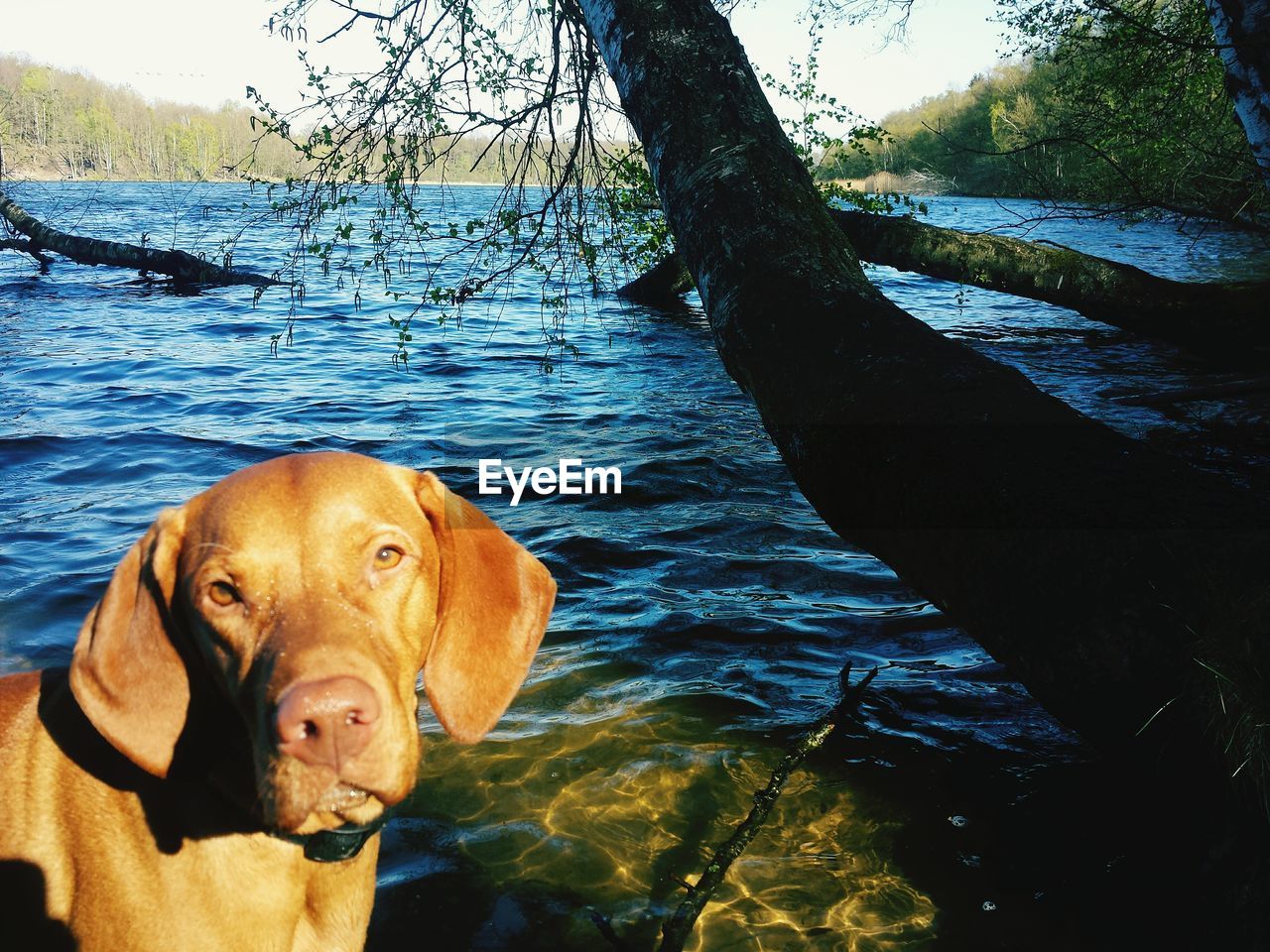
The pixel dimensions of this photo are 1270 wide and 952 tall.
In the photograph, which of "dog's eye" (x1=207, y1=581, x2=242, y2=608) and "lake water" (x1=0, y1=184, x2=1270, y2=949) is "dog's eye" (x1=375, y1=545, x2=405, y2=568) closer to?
"dog's eye" (x1=207, y1=581, x2=242, y2=608)

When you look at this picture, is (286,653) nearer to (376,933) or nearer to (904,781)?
(376,933)

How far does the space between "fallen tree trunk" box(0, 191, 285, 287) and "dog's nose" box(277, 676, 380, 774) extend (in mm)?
20646

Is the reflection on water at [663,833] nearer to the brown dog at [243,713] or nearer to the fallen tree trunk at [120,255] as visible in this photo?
the brown dog at [243,713]

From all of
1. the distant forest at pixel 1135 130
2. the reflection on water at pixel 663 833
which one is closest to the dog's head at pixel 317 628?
the reflection on water at pixel 663 833

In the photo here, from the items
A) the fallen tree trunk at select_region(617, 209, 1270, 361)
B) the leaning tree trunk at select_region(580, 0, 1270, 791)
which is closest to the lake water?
the leaning tree trunk at select_region(580, 0, 1270, 791)

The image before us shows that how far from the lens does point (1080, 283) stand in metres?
11.0

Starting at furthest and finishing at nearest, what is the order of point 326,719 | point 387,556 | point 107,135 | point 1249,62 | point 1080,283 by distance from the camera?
point 107,135 → point 1080,283 → point 1249,62 → point 387,556 → point 326,719

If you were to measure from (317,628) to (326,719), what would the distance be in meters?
0.26

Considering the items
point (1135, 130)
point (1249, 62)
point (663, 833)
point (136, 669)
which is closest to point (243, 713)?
point (136, 669)

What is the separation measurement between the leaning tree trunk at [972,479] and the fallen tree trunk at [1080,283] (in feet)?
22.1

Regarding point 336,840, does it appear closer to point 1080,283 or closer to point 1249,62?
point 1249,62

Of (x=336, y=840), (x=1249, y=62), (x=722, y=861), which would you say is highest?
(x=1249, y=62)

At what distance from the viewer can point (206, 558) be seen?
2314mm

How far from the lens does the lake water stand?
3.54 metres
